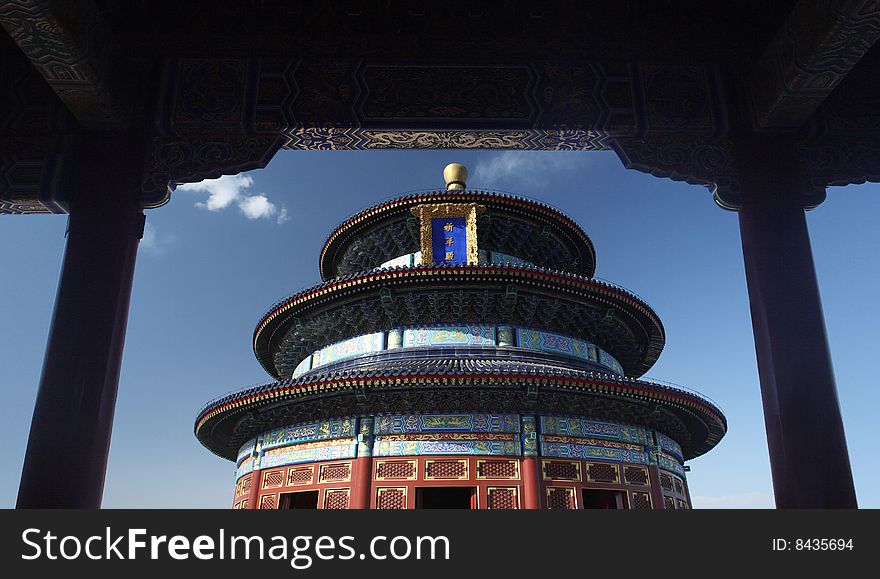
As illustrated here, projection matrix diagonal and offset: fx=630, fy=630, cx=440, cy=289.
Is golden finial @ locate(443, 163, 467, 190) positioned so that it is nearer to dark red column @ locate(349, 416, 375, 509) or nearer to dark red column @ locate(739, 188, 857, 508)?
dark red column @ locate(349, 416, 375, 509)

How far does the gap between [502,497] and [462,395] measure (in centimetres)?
234

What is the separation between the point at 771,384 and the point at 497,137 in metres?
3.29

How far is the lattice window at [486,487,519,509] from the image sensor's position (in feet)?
43.8

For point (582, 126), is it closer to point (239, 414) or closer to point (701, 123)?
point (701, 123)

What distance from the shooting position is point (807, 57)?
505 centimetres

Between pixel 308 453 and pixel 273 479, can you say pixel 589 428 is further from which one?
pixel 273 479

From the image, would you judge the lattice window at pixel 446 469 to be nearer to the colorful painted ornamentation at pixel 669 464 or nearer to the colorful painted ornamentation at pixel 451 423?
the colorful painted ornamentation at pixel 451 423

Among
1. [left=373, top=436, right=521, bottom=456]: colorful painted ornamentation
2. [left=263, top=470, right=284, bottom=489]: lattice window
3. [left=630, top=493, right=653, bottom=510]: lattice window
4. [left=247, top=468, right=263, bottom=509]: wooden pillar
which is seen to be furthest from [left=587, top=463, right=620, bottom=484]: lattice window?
[left=247, top=468, right=263, bottom=509]: wooden pillar

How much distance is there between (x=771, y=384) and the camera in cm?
521

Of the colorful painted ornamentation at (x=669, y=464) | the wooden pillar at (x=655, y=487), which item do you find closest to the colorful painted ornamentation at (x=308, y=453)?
the wooden pillar at (x=655, y=487)

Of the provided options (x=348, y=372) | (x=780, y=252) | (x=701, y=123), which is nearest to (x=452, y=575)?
(x=780, y=252)

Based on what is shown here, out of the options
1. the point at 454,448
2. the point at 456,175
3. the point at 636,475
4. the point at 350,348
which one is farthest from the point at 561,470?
the point at 456,175

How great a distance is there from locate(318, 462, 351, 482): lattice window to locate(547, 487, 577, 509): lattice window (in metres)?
4.42

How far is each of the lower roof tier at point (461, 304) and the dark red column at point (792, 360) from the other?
10102mm
